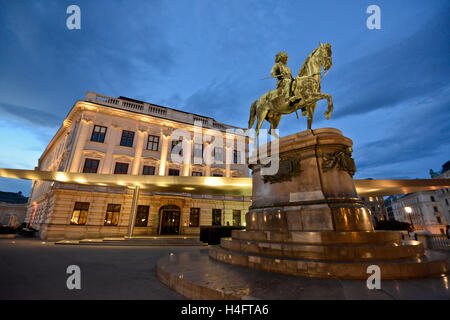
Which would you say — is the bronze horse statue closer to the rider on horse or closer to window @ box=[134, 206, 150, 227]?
the rider on horse

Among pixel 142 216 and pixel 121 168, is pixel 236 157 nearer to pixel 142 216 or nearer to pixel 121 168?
pixel 142 216

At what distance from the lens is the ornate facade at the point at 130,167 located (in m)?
17.3

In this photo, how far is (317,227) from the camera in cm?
412

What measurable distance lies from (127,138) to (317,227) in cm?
2130

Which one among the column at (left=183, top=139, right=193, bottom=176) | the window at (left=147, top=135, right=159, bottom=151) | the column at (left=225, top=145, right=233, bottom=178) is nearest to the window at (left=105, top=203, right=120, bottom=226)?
the window at (left=147, top=135, right=159, bottom=151)

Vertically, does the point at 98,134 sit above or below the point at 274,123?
above

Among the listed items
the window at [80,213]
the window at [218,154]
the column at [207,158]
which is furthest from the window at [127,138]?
the window at [218,154]

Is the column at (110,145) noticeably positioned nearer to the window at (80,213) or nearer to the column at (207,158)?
the window at (80,213)

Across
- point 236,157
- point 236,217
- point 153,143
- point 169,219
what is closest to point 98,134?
point 153,143

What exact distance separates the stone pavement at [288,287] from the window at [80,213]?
18331mm

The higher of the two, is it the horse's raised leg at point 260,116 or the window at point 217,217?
the horse's raised leg at point 260,116

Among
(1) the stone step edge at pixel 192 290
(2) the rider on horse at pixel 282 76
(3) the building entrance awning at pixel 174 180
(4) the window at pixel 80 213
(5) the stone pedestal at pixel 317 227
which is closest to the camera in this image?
(1) the stone step edge at pixel 192 290

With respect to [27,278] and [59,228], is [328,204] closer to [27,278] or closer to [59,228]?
[27,278]
